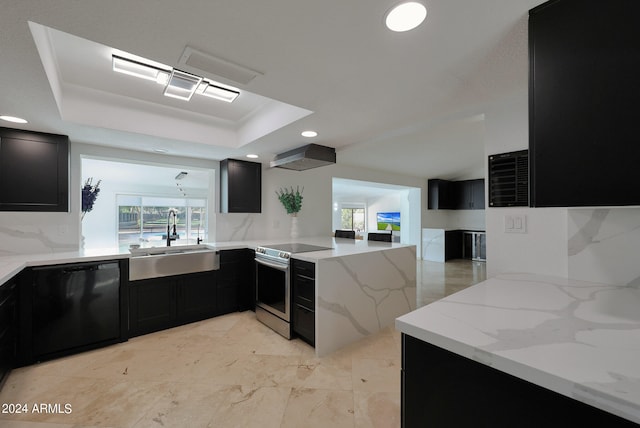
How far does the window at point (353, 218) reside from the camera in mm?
11516

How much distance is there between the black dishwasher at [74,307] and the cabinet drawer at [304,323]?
1735 mm

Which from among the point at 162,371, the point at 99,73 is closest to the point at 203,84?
the point at 99,73

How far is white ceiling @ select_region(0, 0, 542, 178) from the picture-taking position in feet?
3.57

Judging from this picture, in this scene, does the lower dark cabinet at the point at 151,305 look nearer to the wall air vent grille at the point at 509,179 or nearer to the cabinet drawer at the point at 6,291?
the cabinet drawer at the point at 6,291

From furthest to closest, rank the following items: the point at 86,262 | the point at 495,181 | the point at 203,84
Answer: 1. the point at 86,262
2. the point at 203,84
3. the point at 495,181

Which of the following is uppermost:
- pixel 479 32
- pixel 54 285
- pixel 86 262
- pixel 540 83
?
pixel 479 32

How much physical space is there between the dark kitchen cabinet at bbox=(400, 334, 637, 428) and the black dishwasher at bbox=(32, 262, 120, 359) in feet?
9.24

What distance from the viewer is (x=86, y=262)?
2.43 m

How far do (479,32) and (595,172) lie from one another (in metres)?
0.78

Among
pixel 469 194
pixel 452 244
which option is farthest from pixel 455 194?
pixel 452 244

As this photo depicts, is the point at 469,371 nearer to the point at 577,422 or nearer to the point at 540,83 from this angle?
the point at 577,422

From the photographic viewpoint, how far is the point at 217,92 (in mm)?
2346

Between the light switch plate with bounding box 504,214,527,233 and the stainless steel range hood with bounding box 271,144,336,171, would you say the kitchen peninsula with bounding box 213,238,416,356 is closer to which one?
the stainless steel range hood with bounding box 271,144,336,171

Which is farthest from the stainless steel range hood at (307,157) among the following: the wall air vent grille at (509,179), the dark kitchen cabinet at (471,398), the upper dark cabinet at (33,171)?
the dark kitchen cabinet at (471,398)
